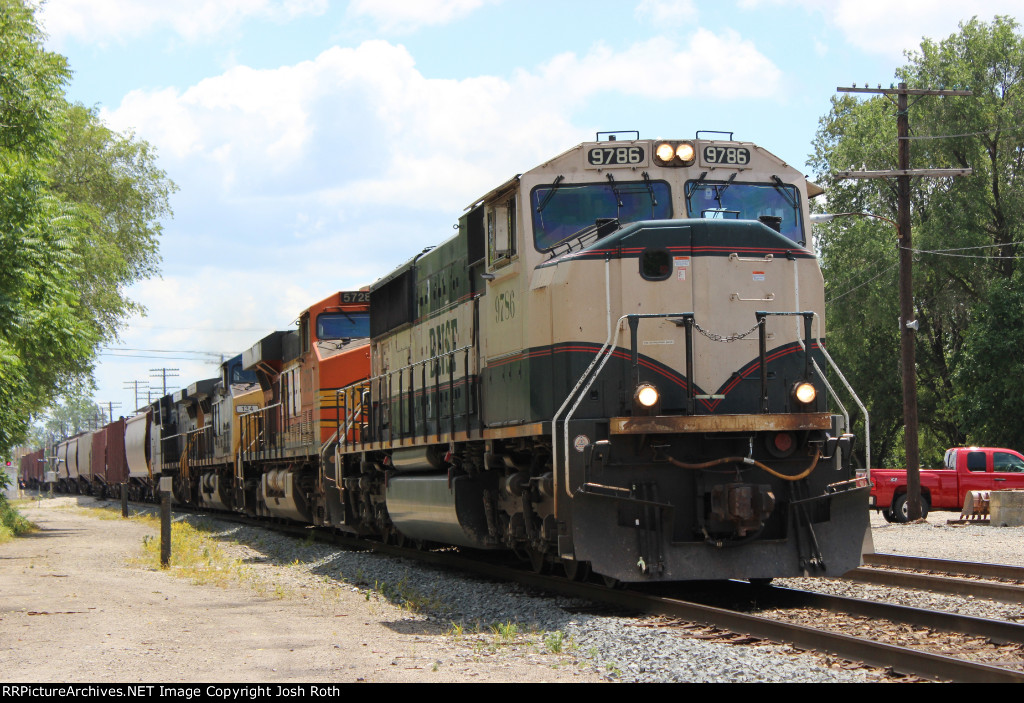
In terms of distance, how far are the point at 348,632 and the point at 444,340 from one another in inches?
202

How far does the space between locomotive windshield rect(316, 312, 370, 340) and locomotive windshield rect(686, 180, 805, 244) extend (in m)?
10.9

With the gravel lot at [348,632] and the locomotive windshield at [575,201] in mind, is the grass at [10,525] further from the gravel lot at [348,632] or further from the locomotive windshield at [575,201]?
the locomotive windshield at [575,201]

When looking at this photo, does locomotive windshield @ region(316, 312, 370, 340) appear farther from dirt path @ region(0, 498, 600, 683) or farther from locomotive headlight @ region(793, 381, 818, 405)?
locomotive headlight @ region(793, 381, 818, 405)

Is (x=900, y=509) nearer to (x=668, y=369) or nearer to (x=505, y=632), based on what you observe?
(x=668, y=369)

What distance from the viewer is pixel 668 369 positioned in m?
9.69

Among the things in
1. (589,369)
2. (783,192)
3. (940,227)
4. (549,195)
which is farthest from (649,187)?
(940,227)

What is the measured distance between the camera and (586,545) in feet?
30.1

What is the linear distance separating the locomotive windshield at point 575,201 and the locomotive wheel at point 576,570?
10.2 ft

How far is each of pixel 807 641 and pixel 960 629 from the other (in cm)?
134

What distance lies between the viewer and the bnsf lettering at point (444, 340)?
13.0 m

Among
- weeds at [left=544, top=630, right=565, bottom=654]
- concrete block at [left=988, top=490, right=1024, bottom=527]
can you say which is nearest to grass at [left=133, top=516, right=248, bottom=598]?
weeds at [left=544, top=630, right=565, bottom=654]

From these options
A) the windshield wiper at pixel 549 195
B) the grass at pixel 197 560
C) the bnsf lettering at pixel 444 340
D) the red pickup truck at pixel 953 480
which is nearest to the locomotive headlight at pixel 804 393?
the windshield wiper at pixel 549 195

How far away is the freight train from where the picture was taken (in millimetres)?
9312
